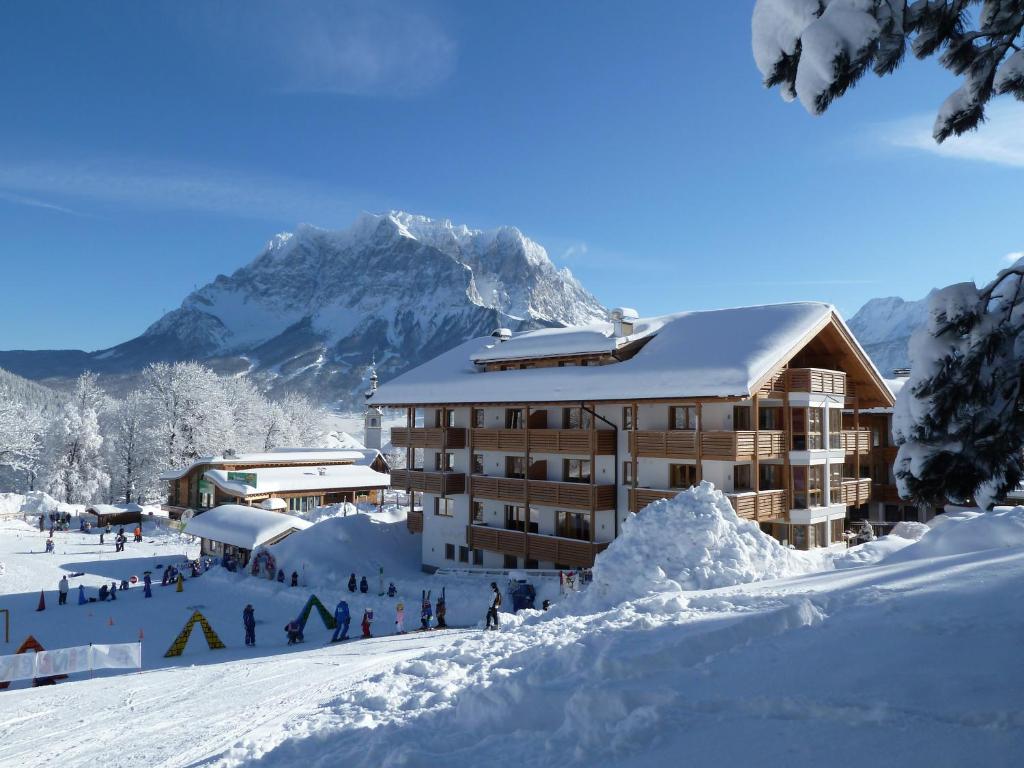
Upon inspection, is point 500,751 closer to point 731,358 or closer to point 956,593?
point 956,593

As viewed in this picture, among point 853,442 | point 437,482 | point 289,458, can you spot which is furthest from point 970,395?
point 289,458

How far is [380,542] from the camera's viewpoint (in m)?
36.7

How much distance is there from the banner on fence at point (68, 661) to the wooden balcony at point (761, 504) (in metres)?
19.0

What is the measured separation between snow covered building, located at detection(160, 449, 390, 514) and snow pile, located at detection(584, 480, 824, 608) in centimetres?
4041

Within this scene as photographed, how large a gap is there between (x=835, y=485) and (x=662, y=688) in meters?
23.8

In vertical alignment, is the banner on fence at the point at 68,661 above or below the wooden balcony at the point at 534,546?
below

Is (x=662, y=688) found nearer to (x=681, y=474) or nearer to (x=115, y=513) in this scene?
(x=681, y=474)

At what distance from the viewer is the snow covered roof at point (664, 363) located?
2409 cm

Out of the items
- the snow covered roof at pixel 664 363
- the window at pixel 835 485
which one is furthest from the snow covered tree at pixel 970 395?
the window at pixel 835 485

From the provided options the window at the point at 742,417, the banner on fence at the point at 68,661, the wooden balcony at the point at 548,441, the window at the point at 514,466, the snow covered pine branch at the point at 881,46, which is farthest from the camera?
the window at the point at 514,466

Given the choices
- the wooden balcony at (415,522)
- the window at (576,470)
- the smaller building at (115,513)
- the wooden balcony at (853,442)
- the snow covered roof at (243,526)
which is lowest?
the smaller building at (115,513)

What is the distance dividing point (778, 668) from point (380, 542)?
31.0 m

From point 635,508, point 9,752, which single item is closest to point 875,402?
point 635,508

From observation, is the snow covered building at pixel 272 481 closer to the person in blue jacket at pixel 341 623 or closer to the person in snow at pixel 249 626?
the person in snow at pixel 249 626
